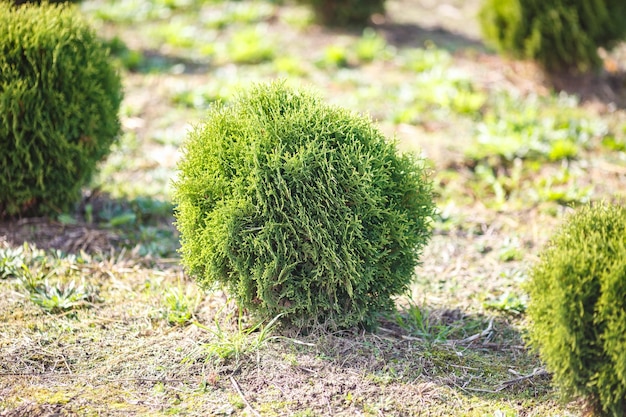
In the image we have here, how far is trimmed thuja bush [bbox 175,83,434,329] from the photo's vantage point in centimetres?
327

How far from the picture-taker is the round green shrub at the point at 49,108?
4.35m

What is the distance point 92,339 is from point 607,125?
5.14 m

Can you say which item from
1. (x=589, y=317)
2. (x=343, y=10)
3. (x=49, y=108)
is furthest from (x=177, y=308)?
(x=343, y=10)

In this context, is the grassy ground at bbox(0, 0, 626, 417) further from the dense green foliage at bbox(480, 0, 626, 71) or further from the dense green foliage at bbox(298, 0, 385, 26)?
the dense green foliage at bbox(298, 0, 385, 26)

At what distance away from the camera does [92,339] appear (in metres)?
3.63

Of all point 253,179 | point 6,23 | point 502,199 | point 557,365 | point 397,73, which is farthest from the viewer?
point 397,73

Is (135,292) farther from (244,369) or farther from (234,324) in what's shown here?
(244,369)

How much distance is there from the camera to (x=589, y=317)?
9.24 ft

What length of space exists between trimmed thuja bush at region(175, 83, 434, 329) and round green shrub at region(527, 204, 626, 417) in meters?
0.78

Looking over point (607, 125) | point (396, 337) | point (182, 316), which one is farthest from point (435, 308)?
point (607, 125)

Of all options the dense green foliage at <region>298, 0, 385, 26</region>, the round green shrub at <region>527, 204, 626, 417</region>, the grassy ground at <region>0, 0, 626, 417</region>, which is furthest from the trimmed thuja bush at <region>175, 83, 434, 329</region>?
the dense green foliage at <region>298, 0, 385, 26</region>

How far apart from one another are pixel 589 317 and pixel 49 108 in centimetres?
343

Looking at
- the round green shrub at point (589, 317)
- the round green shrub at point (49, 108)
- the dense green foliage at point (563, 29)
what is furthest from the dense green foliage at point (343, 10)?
the round green shrub at point (589, 317)

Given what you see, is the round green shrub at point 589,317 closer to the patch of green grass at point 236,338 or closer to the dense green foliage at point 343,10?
the patch of green grass at point 236,338
